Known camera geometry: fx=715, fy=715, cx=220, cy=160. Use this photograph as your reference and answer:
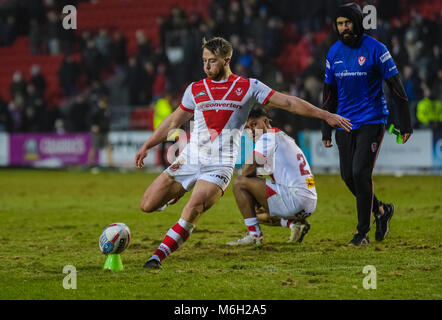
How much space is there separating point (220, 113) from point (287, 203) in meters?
1.50

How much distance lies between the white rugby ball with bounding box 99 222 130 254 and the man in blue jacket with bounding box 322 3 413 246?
8.56 feet

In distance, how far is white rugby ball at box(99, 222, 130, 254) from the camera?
6.59 m

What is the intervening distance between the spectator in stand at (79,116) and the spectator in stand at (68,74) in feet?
7.27

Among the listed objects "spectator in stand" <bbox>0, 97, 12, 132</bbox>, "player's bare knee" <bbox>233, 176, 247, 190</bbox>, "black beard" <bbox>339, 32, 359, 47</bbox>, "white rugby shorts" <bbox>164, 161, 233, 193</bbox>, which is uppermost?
"black beard" <bbox>339, 32, 359, 47</bbox>

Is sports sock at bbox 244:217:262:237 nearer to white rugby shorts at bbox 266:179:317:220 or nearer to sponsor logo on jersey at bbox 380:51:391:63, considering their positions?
white rugby shorts at bbox 266:179:317:220

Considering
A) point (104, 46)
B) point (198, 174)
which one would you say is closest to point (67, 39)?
point (104, 46)

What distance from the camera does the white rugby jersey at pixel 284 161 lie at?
790 centimetres

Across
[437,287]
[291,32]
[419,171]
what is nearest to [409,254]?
[437,287]

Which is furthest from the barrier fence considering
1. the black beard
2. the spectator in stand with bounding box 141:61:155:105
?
the black beard

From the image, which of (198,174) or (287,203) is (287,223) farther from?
(198,174)

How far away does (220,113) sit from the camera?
700cm

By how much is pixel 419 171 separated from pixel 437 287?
13.3 meters

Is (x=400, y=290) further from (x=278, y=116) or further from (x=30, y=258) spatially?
(x=278, y=116)

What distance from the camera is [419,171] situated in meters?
18.4
